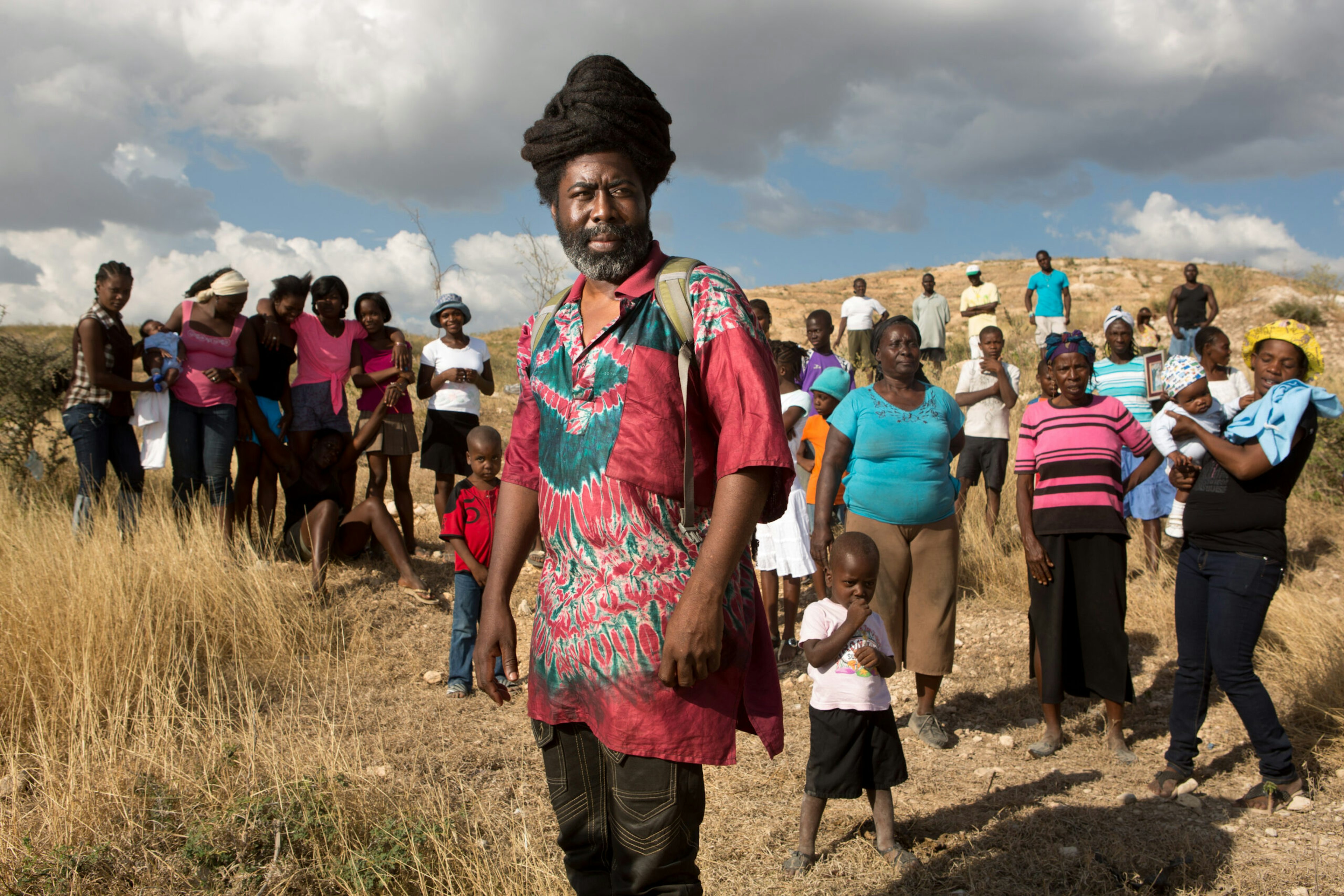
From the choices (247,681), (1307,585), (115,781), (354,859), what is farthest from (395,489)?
(1307,585)

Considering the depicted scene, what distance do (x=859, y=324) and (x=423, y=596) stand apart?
894cm

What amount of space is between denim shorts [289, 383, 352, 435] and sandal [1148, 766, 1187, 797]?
5.76 m

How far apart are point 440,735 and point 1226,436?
4189mm

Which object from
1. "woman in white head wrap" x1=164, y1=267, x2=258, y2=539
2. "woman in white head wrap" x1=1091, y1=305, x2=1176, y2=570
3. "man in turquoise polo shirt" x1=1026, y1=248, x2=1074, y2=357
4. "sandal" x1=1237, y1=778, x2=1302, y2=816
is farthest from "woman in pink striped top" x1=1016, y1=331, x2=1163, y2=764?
"man in turquoise polo shirt" x1=1026, y1=248, x2=1074, y2=357

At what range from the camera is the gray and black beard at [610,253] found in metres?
2.13

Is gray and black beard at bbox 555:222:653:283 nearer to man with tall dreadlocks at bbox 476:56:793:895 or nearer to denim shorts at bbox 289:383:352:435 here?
man with tall dreadlocks at bbox 476:56:793:895

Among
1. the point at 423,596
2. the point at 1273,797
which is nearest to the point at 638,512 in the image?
the point at 1273,797

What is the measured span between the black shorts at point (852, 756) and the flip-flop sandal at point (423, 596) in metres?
4.10

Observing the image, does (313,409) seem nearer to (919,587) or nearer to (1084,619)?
(919,587)

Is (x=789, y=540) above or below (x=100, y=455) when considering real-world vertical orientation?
below

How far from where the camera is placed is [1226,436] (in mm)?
4156

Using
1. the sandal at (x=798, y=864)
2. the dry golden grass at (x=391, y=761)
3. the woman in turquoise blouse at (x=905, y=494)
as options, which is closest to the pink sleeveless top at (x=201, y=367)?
A: the dry golden grass at (x=391, y=761)

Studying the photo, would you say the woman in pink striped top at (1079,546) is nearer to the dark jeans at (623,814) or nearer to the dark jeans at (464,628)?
the dark jeans at (464,628)

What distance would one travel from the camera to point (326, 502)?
679cm
